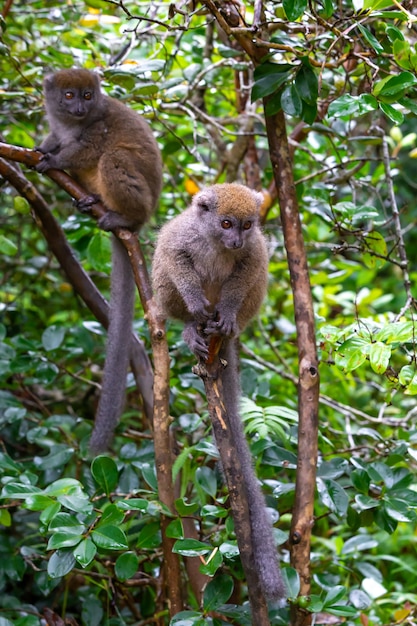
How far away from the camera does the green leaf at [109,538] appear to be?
254 centimetres

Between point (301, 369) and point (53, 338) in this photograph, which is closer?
point (301, 369)

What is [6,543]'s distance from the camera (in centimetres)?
354

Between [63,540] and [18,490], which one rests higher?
[18,490]

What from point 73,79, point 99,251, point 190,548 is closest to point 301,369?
point 190,548

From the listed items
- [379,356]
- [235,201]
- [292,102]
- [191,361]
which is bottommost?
[379,356]

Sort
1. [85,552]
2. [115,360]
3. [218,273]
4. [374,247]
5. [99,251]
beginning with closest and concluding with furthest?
[85,552] < [218,273] < [374,247] < [115,360] < [99,251]

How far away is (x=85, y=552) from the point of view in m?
2.50

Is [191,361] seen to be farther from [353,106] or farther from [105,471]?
[353,106]

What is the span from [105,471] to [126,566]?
38cm

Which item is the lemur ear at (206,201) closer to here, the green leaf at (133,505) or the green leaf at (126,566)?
the green leaf at (133,505)

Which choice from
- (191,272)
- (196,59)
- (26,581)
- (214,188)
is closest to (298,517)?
(191,272)

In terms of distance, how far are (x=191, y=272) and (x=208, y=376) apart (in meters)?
0.67

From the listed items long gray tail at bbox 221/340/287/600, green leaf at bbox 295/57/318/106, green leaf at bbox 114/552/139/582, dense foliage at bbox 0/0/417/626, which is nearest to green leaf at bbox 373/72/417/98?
dense foliage at bbox 0/0/417/626

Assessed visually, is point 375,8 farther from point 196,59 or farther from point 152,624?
point 152,624
